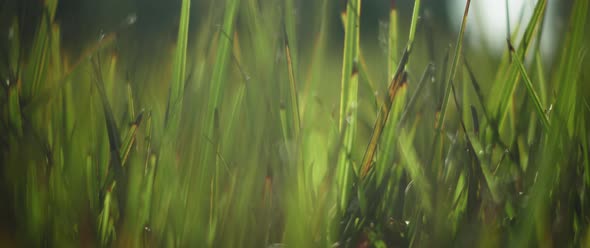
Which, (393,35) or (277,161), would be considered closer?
(277,161)

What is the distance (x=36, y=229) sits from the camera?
413mm

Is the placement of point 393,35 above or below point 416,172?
above

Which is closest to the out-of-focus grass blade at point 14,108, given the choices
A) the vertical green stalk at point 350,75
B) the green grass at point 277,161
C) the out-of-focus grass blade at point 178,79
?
the green grass at point 277,161

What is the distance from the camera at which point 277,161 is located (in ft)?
1.38

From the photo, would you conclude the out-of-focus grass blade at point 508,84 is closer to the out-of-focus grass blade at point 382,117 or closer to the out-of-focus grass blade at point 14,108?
the out-of-focus grass blade at point 382,117

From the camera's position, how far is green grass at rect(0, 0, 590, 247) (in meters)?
0.40

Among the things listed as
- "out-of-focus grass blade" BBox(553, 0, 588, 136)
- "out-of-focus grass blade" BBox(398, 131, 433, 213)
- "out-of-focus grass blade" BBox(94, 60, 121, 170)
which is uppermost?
"out-of-focus grass blade" BBox(553, 0, 588, 136)

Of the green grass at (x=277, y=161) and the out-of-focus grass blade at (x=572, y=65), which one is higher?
the out-of-focus grass blade at (x=572, y=65)

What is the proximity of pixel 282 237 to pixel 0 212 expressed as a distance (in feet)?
0.73

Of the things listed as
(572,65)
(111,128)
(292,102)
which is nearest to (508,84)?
(572,65)

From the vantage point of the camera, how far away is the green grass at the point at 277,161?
1.30 feet

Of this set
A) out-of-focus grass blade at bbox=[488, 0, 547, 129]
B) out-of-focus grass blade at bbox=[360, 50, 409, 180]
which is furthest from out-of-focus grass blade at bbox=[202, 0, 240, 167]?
out-of-focus grass blade at bbox=[488, 0, 547, 129]

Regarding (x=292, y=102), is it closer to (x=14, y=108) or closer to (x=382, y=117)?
(x=382, y=117)

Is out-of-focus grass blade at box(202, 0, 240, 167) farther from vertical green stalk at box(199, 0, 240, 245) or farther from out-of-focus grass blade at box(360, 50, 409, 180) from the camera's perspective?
out-of-focus grass blade at box(360, 50, 409, 180)
